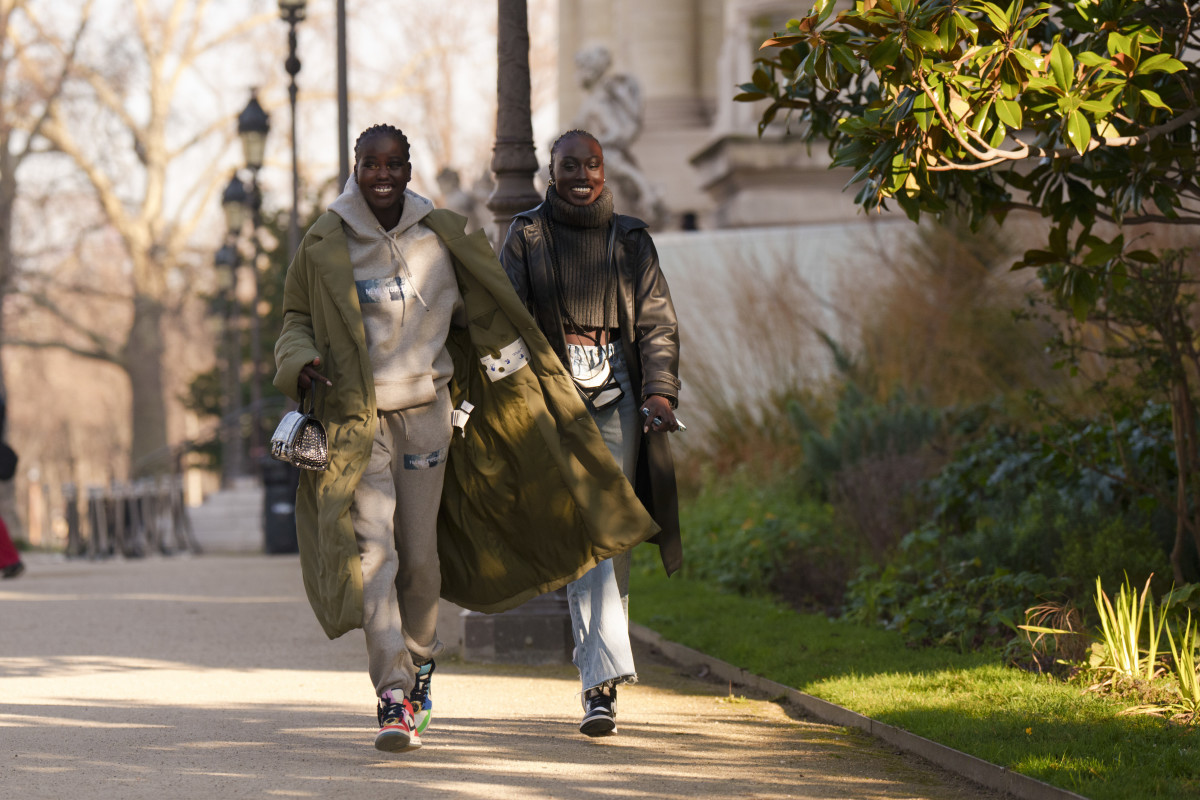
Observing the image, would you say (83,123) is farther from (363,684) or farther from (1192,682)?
(1192,682)

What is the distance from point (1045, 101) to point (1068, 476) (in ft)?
11.5

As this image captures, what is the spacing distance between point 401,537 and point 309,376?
2.09 ft

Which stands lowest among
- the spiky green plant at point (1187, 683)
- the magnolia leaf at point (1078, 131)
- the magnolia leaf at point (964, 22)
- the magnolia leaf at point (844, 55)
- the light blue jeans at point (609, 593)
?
the spiky green plant at point (1187, 683)

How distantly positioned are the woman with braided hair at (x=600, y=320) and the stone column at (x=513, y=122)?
219cm

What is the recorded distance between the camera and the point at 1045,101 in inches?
221

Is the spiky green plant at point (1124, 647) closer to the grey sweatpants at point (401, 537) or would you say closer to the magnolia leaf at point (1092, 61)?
the magnolia leaf at point (1092, 61)

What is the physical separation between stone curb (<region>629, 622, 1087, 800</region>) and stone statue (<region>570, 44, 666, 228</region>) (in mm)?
12289

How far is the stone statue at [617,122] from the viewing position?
19719 mm

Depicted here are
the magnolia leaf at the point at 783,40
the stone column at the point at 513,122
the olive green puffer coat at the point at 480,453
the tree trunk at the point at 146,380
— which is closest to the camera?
the olive green puffer coat at the point at 480,453

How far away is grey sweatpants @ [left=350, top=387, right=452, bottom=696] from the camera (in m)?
5.16

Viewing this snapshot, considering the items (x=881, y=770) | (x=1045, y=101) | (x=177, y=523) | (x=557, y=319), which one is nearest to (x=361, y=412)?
(x=557, y=319)

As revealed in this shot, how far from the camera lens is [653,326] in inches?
218

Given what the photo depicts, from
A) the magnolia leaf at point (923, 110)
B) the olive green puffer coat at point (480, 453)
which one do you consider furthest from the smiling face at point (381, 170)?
the magnolia leaf at point (923, 110)

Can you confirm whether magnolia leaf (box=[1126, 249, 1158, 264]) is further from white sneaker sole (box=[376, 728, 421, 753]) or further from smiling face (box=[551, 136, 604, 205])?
white sneaker sole (box=[376, 728, 421, 753])
